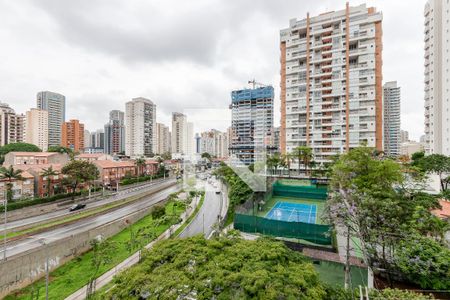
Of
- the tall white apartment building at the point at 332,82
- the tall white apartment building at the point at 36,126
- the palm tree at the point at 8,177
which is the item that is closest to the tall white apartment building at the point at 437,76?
the tall white apartment building at the point at 332,82

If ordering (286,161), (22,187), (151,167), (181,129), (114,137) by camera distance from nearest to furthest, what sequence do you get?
(22,187) < (181,129) < (286,161) < (151,167) < (114,137)

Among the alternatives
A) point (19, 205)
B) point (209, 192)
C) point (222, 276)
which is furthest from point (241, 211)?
point (19, 205)

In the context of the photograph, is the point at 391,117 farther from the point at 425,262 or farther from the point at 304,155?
the point at 425,262

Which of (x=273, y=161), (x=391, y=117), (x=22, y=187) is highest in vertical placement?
(x=391, y=117)

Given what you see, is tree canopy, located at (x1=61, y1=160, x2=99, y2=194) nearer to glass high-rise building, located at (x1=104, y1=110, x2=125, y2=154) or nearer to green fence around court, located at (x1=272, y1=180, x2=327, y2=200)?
green fence around court, located at (x1=272, y1=180, x2=327, y2=200)

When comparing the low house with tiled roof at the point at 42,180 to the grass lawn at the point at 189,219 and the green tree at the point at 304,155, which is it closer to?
the grass lawn at the point at 189,219

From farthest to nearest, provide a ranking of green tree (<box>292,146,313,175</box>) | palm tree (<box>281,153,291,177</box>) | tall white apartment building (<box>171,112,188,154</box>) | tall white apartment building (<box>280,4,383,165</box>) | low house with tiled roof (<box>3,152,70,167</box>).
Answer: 1. palm tree (<box>281,153,291,177</box>)
2. tall white apartment building (<box>280,4,383,165</box>)
3. green tree (<box>292,146,313,175</box>)
4. low house with tiled roof (<box>3,152,70,167</box>)
5. tall white apartment building (<box>171,112,188,154</box>)

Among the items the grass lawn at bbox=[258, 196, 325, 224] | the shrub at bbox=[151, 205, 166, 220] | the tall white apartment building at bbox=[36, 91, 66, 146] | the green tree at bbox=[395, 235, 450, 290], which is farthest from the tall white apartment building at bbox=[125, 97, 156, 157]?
the green tree at bbox=[395, 235, 450, 290]

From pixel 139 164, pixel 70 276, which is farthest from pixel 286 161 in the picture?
pixel 70 276
